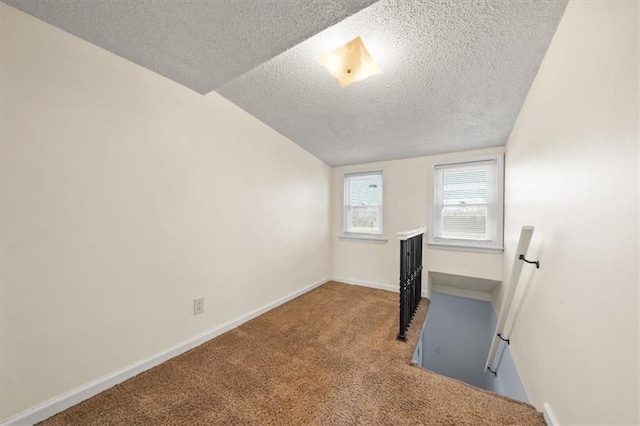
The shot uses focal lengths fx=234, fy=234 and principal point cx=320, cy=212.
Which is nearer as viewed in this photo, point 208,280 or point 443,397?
point 443,397

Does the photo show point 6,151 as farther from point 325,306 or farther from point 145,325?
point 325,306

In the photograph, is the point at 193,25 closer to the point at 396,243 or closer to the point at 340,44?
the point at 340,44

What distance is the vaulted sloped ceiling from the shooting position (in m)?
1.16

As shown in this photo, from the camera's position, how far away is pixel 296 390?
4.82 ft

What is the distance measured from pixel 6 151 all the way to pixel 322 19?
1662 millimetres

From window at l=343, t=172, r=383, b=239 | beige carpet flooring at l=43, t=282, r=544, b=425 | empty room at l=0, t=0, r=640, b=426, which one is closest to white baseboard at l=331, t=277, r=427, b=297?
window at l=343, t=172, r=383, b=239

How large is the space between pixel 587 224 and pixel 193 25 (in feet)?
6.70

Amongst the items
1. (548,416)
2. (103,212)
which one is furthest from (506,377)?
(103,212)

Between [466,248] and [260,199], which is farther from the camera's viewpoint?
[466,248]

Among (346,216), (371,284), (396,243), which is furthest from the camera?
(346,216)

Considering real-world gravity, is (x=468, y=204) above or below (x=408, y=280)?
above

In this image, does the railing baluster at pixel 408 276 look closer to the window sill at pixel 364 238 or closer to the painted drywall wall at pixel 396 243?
the painted drywall wall at pixel 396 243

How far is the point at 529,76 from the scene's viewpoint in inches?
62.5

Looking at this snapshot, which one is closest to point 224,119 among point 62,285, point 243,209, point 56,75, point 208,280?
point 243,209
